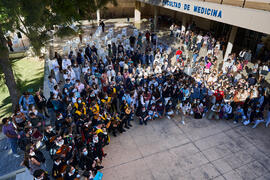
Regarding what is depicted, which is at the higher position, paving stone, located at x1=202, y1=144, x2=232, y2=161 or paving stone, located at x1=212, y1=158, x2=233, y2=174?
paving stone, located at x1=202, y1=144, x2=232, y2=161

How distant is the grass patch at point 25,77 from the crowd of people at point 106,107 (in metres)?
2.42

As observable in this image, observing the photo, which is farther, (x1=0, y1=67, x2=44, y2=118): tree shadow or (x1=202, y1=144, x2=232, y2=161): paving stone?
(x1=0, y1=67, x2=44, y2=118): tree shadow

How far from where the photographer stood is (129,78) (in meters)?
9.41

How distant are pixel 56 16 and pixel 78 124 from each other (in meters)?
4.05

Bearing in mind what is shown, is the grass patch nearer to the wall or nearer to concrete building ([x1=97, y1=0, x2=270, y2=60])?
concrete building ([x1=97, y1=0, x2=270, y2=60])

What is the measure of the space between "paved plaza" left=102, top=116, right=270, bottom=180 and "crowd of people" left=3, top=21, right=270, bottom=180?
45 centimetres

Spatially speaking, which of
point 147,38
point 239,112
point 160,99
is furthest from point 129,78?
point 147,38

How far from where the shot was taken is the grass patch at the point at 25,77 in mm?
10306

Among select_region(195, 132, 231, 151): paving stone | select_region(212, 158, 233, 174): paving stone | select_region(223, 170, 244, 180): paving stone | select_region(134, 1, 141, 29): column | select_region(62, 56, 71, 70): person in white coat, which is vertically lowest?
select_region(223, 170, 244, 180): paving stone

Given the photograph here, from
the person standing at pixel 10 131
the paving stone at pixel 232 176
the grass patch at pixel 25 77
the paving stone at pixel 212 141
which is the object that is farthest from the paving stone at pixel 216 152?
the grass patch at pixel 25 77

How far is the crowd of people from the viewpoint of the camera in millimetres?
5754

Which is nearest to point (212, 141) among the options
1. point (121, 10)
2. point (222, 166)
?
point (222, 166)

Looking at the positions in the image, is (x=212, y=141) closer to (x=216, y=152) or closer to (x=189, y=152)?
(x=216, y=152)

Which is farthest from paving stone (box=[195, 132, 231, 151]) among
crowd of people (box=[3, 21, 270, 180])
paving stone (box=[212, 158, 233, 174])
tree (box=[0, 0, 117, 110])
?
tree (box=[0, 0, 117, 110])
